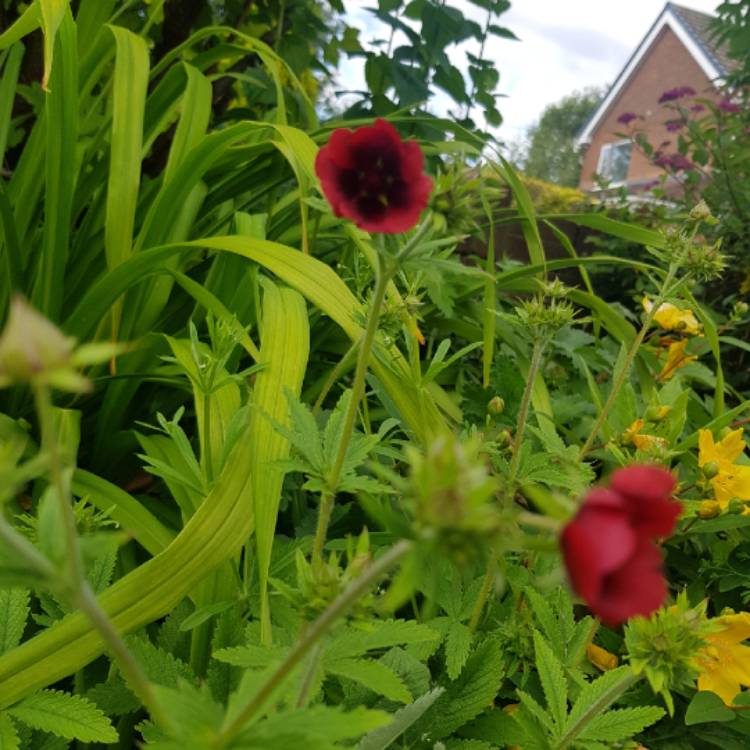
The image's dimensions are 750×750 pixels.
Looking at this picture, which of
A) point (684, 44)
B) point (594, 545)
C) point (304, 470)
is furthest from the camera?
point (684, 44)

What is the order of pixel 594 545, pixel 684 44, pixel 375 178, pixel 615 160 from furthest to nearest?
pixel 615 160 < pixel 684 44 < pixel 375 178 < pixel 594 545

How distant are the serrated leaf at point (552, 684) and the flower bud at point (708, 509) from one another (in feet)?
0.97

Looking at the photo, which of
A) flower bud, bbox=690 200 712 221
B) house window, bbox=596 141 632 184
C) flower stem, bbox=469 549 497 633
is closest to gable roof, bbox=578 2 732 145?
house window, bbox=596 141 632 184

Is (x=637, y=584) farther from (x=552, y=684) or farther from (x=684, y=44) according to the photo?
(x=684, y=44)

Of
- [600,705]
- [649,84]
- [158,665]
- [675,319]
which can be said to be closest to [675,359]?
[675,319]

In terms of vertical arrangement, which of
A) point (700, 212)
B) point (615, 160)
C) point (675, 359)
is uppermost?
point (615, 160)

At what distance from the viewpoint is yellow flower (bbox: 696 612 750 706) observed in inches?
26.4

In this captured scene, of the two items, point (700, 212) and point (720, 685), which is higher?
point (700, 212)

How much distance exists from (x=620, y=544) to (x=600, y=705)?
316mm

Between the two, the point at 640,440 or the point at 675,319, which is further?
the point at 675,319

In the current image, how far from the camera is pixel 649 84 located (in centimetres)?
1528

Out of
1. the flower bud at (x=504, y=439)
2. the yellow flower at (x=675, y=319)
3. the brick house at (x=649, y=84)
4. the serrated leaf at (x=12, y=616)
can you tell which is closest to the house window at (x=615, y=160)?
the brick house at (x=649, y=84)

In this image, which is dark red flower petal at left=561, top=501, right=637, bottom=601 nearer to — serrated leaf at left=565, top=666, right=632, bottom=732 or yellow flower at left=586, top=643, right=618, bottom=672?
serrated leaf at left=565, top=666, right=632, bottom=732

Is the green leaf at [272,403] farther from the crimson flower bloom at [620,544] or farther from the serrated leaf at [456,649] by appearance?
the crimson flower bloom at [620,544]
